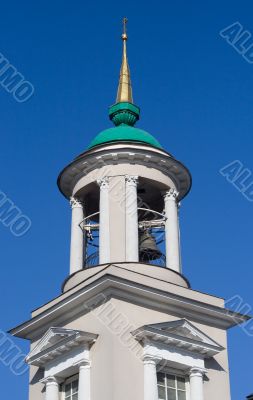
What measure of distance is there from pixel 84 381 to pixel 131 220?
413 cm

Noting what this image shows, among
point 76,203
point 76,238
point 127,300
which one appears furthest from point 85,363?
point 76,203

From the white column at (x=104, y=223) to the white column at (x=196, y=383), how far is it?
3.21 m

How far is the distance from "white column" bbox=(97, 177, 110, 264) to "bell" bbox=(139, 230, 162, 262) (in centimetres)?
132

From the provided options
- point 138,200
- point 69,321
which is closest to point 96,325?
point 69,321

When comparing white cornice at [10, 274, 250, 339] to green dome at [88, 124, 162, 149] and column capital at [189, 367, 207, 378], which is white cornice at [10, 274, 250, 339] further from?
green dome at [88, 124, 162, 149]

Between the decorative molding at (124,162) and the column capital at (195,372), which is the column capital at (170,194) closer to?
the decorative molding at (124,162)

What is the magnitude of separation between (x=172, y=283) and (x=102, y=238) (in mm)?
1923

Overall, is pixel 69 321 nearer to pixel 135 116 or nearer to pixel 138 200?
pixel 138 200

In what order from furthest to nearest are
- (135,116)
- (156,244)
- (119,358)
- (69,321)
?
1. (135,116)
2. (156,244)
3. (69,321)
4. (119,358)

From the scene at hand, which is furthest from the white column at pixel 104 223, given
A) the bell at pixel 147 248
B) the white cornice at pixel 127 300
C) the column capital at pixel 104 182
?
the bell at pixel 147 248

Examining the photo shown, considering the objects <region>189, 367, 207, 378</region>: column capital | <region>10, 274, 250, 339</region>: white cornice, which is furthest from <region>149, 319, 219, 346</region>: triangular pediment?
<region>189, 367, 207, 378</region>: column capital

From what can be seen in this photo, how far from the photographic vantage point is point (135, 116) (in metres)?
28.8

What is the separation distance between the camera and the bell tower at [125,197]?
82.9ft

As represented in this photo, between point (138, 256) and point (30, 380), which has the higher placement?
point (138, 256)
